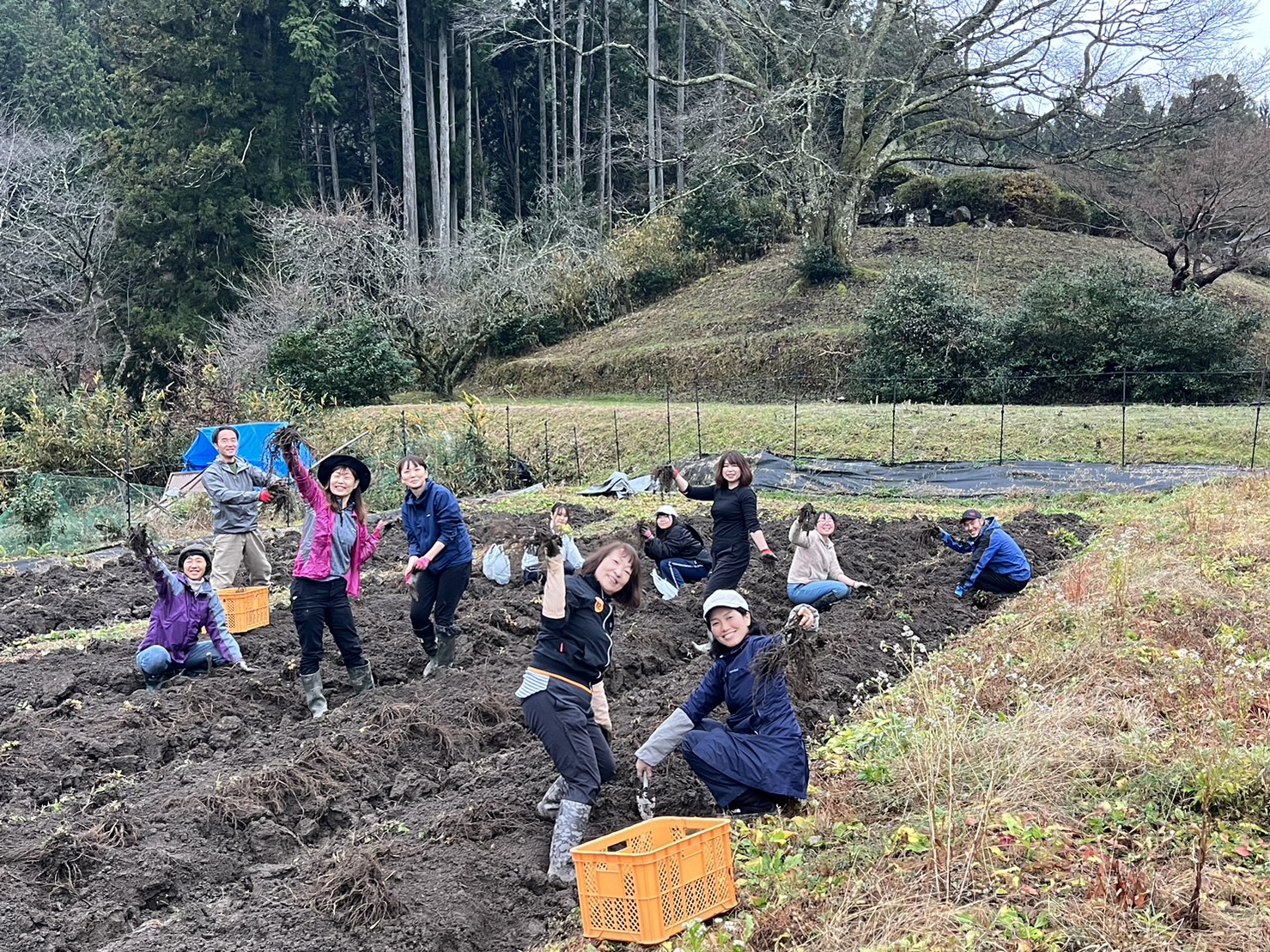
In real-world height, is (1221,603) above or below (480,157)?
below

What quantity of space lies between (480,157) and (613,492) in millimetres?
27822

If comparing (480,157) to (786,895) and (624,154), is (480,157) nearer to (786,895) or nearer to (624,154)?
(624,154)

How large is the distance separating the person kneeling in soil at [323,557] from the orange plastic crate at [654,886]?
11.4 ft

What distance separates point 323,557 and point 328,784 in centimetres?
172

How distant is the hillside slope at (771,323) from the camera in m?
28.1

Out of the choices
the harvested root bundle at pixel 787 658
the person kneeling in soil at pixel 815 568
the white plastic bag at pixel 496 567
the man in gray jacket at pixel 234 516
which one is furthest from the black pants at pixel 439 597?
the harvested root bundle at pixel 787 658

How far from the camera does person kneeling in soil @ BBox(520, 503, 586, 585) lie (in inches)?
242

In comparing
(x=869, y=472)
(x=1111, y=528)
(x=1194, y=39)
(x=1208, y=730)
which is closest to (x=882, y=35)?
(x=1194, y=39)

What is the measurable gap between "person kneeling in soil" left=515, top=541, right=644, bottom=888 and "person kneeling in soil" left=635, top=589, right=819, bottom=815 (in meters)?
0.28

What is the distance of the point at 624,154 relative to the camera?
147 ft

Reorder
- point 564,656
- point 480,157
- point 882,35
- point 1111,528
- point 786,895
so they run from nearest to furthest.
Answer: point 786,895 < point 564,656 < point 1111,528 < point 882,35 < point 480,157

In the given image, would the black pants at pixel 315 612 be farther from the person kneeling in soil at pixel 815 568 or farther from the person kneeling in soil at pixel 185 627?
the person kneeling in soil at pixel 815 568

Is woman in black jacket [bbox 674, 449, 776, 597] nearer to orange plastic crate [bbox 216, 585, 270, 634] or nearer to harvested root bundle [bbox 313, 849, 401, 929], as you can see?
orange plastic crate [bbox 216, 585, 270, 634]

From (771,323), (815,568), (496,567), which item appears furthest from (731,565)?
(771,323)
